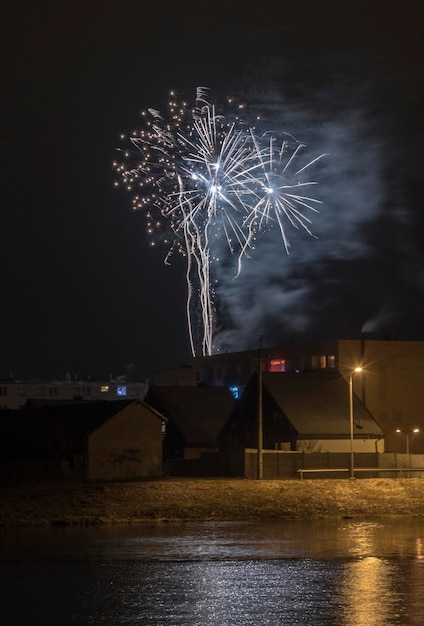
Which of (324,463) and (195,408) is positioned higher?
(195,408)

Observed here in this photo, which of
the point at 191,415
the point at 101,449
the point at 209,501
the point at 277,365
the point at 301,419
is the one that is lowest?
the point at 209,501

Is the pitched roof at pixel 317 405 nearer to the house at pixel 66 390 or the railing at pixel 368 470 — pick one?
the railing at pixel 368 470

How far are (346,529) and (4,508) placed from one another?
47.1 feet

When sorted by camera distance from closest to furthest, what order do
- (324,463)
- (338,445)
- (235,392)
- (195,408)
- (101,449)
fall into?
(324,463) < (101,449) < (338,445) < (195,408) < (235,392)

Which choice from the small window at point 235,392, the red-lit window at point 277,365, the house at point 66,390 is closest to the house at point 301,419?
the small window at point 235,392

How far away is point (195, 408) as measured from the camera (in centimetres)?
9062

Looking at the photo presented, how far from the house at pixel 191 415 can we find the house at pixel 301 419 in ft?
7.43

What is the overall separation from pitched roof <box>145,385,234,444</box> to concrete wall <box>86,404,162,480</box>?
14.7 m

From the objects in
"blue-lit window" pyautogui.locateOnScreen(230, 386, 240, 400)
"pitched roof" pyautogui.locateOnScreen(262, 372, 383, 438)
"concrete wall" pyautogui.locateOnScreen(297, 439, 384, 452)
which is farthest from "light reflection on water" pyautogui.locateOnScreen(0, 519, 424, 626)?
"blue-lit window" pyautogui.locateOnScreen(230, 386, 240, 400)

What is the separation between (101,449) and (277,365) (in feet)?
151

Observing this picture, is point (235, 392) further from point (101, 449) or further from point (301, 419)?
point (101, 449)

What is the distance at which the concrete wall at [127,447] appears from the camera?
68.6m

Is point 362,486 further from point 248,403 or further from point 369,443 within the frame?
point 248,403

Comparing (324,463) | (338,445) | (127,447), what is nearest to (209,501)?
(324,463)
